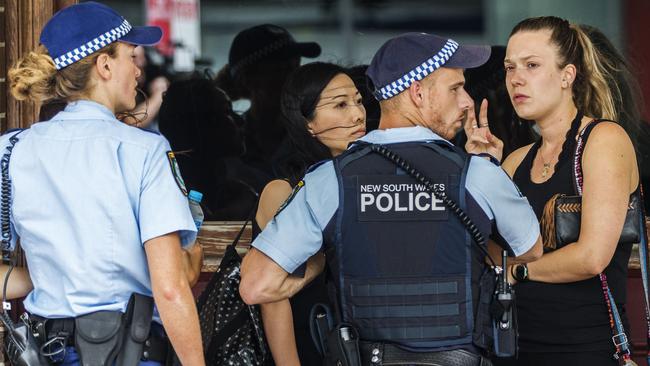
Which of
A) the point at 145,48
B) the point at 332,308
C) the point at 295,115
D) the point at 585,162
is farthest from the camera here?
the point at 145,48

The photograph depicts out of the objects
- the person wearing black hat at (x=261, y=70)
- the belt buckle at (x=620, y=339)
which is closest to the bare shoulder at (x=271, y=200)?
the belt buckle at (x=620, y=339)

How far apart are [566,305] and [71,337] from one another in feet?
4.70

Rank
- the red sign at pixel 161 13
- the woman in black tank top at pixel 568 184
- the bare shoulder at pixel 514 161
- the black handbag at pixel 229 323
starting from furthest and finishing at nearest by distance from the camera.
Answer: the red sign at pixel 161 13, the bare shoulder at pixel 514 161, the black handbag at pixel 229 323, the woman in black tank top at pixel 568 184

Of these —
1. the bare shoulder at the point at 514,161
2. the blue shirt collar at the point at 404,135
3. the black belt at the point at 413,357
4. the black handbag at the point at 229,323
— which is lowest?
the black handbag at the point at 229,323

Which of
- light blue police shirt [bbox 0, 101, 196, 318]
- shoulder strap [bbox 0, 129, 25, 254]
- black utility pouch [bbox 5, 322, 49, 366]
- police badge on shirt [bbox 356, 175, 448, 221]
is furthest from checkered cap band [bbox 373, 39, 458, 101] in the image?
black utility pouch [bbox 5, 322, 49, 366]

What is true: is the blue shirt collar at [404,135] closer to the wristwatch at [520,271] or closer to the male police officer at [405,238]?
the male police officer at [405,238]

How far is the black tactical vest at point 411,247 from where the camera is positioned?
2.66 m

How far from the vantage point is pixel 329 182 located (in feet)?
8.89

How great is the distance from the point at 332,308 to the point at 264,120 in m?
2.00

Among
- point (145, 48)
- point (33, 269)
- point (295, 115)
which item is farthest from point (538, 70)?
point (145, 48)

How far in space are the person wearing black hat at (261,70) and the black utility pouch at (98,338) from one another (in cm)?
223

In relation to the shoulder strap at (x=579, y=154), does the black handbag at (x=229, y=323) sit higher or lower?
lower

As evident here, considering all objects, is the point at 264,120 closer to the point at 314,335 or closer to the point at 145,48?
the point at 145,48

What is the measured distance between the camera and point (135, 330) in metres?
2.63
